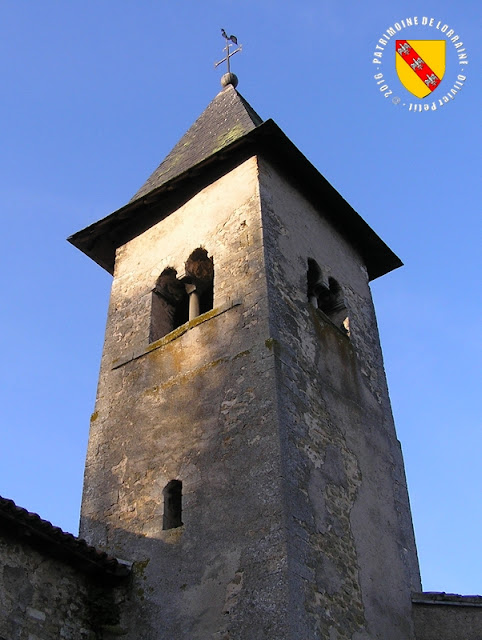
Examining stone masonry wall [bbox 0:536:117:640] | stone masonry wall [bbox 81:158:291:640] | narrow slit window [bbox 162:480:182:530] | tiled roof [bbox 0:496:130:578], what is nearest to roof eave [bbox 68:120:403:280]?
stone masonry wall [bbox 81:158:291:640]

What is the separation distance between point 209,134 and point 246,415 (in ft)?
21.9

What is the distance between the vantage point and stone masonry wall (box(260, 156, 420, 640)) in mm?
7996

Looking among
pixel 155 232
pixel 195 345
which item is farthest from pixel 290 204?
pixel 195 345

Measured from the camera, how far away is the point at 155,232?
40.5ft

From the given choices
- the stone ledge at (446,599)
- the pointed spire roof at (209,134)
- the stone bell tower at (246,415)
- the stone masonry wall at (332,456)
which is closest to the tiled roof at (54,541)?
the stone bell tower at (246,415)

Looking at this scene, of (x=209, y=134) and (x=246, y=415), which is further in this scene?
(x=209, y=134)

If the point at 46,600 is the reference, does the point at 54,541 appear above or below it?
above

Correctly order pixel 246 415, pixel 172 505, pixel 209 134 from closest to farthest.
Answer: pixel 246 415, pixel 172 505, pixel 209 134

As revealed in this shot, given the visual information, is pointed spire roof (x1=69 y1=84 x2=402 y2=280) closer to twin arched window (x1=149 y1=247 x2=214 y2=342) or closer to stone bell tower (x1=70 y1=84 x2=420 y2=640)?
stone bell tower (x1=70 y1=84 x2=420 y2=640)

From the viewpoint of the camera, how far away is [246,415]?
8.88m

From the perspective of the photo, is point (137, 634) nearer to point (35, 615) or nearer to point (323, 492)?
point (35, 615)

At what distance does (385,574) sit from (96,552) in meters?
3.32

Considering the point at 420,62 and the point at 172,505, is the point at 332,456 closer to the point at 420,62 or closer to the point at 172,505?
the point at 172,505

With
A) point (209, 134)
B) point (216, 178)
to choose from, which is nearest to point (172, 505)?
point (216, 178)
